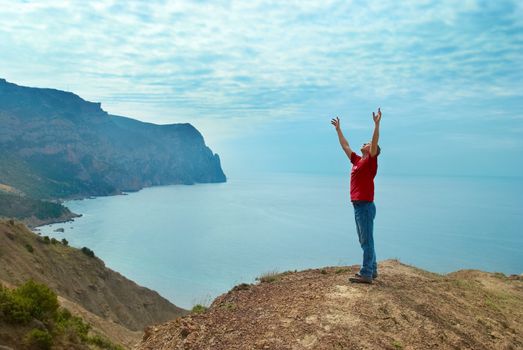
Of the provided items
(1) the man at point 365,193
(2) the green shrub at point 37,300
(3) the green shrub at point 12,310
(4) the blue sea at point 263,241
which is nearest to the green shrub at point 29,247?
(4) the blue sea at point 263,241

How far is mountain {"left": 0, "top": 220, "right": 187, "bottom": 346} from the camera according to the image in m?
38.6

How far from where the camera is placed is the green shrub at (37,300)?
1062cm

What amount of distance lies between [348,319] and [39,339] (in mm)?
7444

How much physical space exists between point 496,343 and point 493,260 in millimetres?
92603

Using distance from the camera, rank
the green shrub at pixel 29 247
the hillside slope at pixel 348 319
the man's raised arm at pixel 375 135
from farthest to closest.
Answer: the green shrub at pixel 29 247, the man's raised arm at pixel 375 135, the hillside slope at pixel 348 319

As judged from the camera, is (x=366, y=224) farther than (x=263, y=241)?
No

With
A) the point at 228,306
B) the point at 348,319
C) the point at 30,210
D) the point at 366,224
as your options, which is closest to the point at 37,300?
the point at 228,306

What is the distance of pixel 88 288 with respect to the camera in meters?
49.2

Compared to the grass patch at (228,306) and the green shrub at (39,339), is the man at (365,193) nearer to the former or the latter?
the grass patch at (228,306)

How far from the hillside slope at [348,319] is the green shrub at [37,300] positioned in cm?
337

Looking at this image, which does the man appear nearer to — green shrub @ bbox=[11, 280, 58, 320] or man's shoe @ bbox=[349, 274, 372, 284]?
man's shoe @ bbox=[349, 274, 372, 284]

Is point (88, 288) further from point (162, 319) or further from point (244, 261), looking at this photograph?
point (244, 261)

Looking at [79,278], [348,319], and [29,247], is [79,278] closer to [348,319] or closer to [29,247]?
[29,247]

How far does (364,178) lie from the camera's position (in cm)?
920
